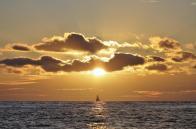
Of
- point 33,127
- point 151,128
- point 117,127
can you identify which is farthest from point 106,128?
point 33,127

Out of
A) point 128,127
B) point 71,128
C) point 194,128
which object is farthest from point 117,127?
point 194,128

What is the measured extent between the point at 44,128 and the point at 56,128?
79.7 inches

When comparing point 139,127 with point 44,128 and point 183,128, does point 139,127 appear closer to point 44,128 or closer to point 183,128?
point 183,128

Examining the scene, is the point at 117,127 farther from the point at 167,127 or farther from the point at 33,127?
the point at 33,127

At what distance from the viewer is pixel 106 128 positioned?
78062 millimetres

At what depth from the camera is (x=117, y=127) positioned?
79.6 meters

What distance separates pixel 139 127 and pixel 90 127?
8.42 m

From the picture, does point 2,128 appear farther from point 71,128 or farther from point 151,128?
point 151,128

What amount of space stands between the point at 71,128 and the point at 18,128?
8617mm

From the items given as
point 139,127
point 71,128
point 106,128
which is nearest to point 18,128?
point 71,128

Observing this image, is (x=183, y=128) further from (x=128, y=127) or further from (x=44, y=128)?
(x=44, y=128)

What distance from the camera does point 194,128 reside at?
77062mm

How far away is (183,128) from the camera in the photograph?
255ft

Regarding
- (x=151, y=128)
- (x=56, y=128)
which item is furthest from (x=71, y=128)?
(x=151, y=128)
